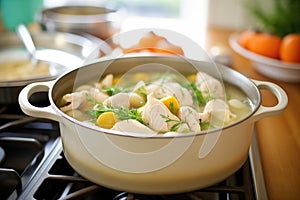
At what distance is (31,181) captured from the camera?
0.66 m

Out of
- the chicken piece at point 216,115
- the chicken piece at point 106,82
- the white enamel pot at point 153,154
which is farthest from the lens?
the chicken piece at point 106,82

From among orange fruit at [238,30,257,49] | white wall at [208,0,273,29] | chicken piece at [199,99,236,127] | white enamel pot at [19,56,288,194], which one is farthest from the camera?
white wall at [208,0,273,29]

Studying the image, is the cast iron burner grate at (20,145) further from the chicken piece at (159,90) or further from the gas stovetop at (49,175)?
the chicken piece at (159,90)

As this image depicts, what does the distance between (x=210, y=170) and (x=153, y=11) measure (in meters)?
2.22

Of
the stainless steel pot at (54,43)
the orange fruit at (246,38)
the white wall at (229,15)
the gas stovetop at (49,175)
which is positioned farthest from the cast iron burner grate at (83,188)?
the white wall at (229,15)

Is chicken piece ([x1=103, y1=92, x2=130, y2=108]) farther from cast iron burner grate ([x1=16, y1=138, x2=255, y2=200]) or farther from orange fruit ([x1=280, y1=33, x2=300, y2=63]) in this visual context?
orange fruit ([x1=280, y1=33, x2=300, y2=63])

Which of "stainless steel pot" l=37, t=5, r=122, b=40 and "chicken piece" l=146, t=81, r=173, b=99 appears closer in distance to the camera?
"chicken piece" l=146, t=81, r=173, b=99

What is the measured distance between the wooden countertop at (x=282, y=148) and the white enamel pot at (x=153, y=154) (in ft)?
0.39

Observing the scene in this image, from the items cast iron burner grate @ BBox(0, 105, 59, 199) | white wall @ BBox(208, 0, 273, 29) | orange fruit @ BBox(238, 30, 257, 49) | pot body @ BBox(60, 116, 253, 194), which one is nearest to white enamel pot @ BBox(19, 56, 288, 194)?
pot body @ BBox(60, 116, 253, 194)

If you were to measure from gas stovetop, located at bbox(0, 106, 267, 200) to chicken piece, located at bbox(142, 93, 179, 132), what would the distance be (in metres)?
0.10

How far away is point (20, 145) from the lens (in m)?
0.81

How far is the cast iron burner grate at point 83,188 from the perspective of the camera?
2.06 feet

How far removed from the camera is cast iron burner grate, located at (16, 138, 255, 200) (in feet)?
2.06

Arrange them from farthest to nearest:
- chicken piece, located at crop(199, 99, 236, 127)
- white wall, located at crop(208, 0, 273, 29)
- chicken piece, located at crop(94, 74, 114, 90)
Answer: white wall, located at crop(208, 0, 273, 29) < chicken piece, located at crop(94, 74, 114, 90) < chicken piece, located at crop(199, 99, 236, 127)
